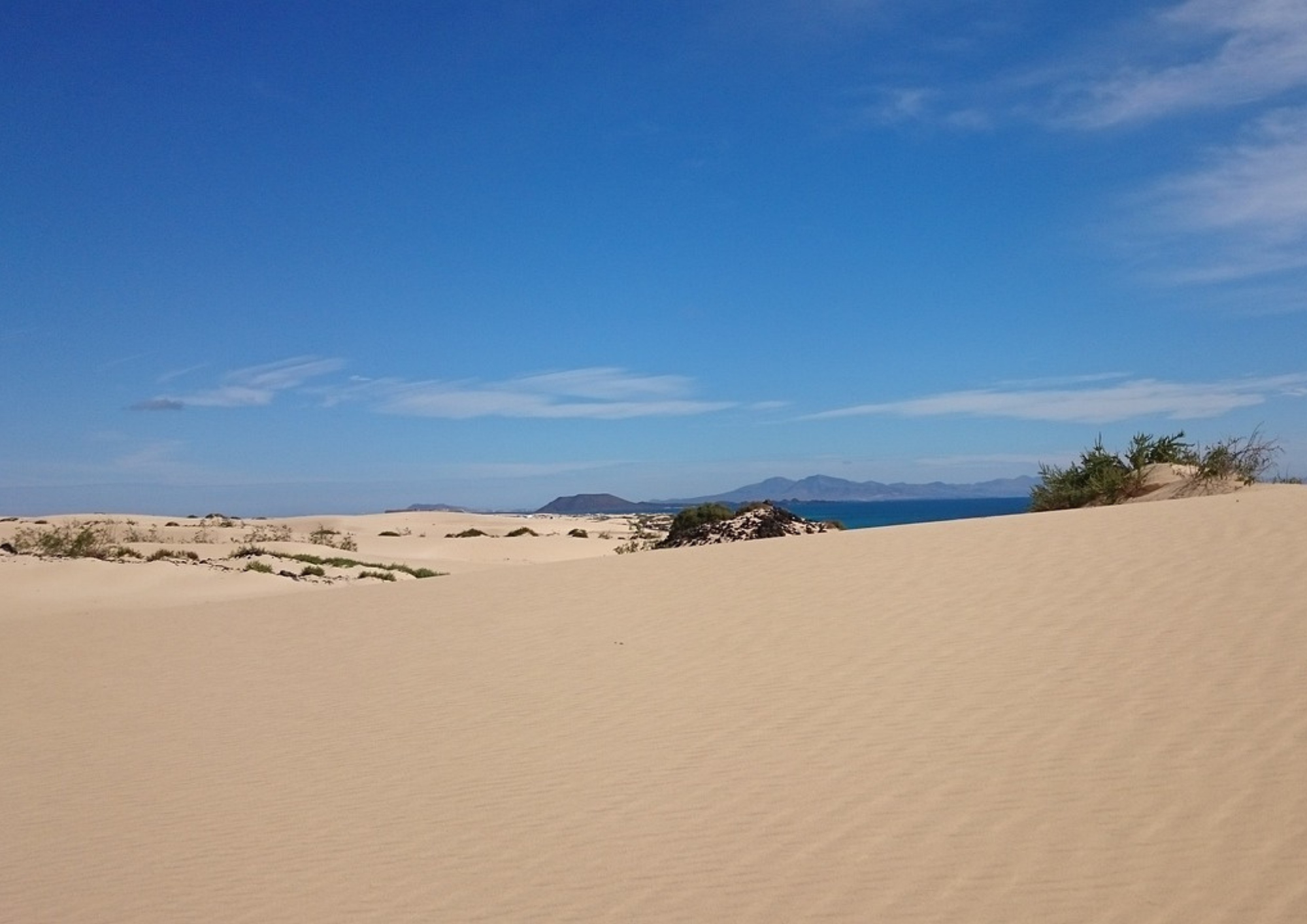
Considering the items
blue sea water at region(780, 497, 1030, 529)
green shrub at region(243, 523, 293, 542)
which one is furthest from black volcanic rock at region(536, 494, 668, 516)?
green shrub at region(243, 523, 293, 542)

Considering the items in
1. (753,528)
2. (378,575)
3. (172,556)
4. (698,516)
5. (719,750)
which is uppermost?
(698,516)

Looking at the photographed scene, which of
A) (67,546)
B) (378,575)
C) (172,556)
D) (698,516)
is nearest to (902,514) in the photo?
(698,516)

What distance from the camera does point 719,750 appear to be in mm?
6539

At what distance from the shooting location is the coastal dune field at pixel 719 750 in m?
4.69

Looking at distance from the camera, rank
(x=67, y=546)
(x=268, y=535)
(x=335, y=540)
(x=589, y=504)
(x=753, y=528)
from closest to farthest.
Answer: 1. (x=753, y=528)
2. (x=67, y=546)
3. (x=268, y=535)
4. (x=335, y=540)
5. (x=589, y=504)

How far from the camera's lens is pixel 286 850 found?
5.43 metres

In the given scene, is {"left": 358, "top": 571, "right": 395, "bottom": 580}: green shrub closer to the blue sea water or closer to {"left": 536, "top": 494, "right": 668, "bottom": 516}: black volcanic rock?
the blue sea water

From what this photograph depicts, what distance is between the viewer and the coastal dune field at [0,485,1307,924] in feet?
15.4

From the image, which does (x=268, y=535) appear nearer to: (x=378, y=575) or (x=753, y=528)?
(x=378, y=575)

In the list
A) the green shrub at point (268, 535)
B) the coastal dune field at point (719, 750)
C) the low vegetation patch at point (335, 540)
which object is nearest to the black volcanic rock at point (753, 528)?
the coastal dune field at point (719, 750)

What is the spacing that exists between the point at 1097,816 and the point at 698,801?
6.99 ft

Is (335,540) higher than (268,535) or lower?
lower

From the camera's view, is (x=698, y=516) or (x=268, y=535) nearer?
(x=698, y=516)

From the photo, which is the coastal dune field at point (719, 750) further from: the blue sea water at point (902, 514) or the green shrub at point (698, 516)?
the green shrub at point (698, 516)
